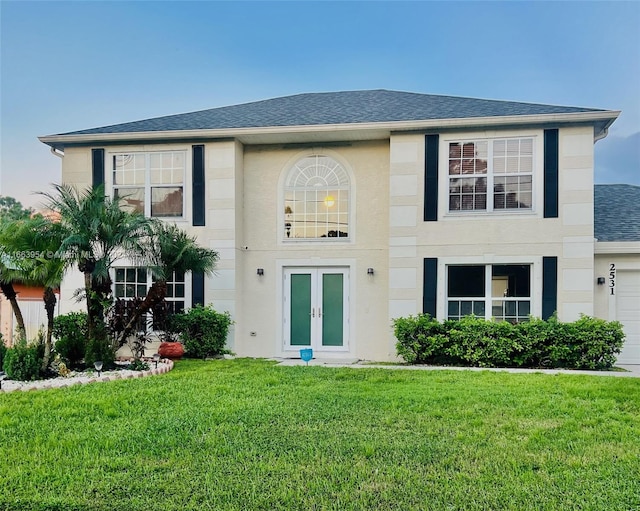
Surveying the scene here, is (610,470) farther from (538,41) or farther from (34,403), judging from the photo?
(538,41)

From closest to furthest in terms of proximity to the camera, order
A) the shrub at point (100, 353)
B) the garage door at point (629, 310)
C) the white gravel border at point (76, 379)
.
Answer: the white gravel border at point (76, 379) → the shrub at point (100, 353) → the garage door at point (629, 310)

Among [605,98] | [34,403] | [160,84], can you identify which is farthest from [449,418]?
[605,98]

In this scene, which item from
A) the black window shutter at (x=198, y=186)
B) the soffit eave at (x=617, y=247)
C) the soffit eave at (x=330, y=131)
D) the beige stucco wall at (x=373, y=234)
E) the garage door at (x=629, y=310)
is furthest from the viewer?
the black window shutter at (x=198, y=186)

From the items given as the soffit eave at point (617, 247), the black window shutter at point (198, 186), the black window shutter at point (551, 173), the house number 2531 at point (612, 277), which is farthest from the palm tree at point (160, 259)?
the house number 2531 at point (612, 277)

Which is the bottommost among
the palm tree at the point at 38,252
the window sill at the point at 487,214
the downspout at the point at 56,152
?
the palm tree at the point at 38,252

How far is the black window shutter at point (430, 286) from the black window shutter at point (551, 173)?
8.58 ft

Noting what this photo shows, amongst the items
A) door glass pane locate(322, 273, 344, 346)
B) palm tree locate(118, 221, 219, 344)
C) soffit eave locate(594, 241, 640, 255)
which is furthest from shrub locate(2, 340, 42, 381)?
soffit eave locate(594, 241, 640, 255)

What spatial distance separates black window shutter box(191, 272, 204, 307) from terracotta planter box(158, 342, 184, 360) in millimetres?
1200

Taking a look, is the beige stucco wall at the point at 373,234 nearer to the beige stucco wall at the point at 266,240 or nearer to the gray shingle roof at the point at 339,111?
the beige stucco wall at the point at 266,240

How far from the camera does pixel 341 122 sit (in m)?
10.8

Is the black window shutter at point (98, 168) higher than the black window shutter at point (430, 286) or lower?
higher

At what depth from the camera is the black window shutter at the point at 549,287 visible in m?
10.1

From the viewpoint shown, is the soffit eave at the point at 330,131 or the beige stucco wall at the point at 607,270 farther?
the beige stucco wall at the point at 607,270

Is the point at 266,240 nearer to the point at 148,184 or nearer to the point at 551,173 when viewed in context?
the point at 148,184
